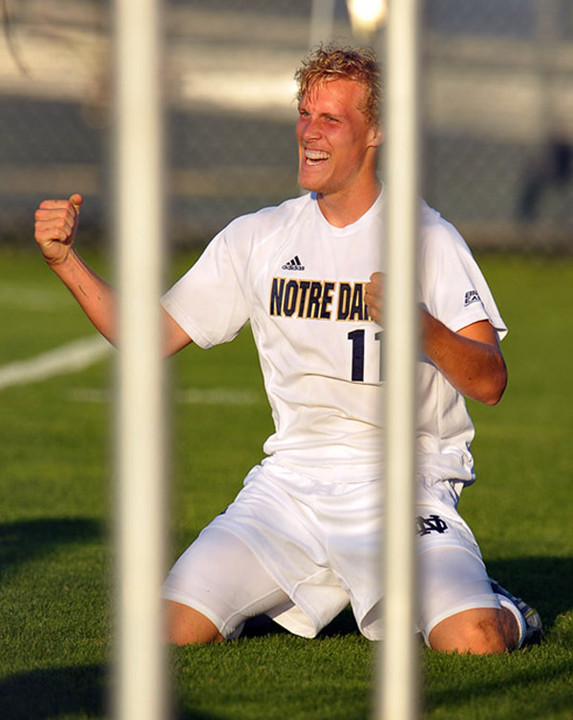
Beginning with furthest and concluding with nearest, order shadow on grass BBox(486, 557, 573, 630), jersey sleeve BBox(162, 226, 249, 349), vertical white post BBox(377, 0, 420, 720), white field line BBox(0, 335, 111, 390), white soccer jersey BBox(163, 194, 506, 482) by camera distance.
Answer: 1. white field line BBox(0, 335, 111, 390)
2. shadow on grass BBox(486, 557, 573, 630)
3. jersey sleeve BBox(162, 226, 249, 349)
4. white soccer jersey BBox(163, 194, 506, 482)
5. vertical white post BBox(377, 0, 420, 720)

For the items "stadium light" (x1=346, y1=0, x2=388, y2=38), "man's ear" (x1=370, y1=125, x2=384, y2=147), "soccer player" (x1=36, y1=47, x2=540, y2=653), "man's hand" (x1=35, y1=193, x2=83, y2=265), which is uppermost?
"stadium light" (x1=346, y1=0, x2=388, y2=38)

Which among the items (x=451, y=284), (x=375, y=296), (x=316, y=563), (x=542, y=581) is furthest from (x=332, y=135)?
(x=542, y=581)

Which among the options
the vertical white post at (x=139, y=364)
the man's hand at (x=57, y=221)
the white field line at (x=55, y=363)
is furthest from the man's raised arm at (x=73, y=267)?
the white field line at (x=55, y=363)

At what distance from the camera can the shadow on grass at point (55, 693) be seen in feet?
8.74

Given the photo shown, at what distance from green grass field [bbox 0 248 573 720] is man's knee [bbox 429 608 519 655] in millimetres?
37

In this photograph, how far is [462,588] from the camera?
3.20 meters

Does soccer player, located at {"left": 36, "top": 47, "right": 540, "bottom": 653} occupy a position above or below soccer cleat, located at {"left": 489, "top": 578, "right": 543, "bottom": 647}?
above

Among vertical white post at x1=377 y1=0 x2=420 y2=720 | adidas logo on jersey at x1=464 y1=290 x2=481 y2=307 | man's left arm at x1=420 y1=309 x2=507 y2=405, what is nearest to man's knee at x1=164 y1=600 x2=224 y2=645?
Answer: man's left arm at x1=420 y1=309 x2=507 y2=405

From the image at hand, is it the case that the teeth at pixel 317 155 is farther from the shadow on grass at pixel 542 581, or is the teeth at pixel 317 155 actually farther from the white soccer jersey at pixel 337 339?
the shadow on grass at pixel 542 581

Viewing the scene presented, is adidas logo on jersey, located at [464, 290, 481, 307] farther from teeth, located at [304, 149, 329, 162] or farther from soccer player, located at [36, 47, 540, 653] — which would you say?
teeth, located at [304, 149, 329, 162]

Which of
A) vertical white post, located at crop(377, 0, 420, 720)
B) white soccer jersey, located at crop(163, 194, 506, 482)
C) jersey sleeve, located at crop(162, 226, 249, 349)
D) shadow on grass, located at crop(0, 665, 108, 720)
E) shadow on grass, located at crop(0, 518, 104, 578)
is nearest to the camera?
vertical white post, located at crop(377, 0, 420, 720)

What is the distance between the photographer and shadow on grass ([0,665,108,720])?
2.66 m

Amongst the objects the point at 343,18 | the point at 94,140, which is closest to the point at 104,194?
the point at 94,140

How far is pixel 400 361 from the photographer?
1.94 m
